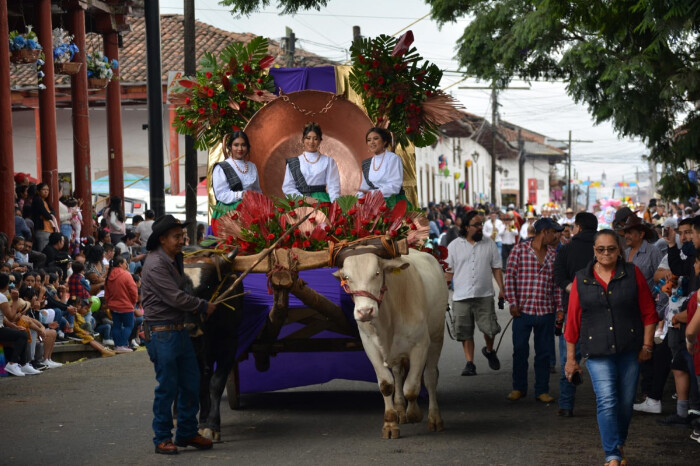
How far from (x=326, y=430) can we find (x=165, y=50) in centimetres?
3495

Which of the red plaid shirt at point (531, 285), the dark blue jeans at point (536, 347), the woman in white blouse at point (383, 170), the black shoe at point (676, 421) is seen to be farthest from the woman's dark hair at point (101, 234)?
the black shoe at point (676, 421)

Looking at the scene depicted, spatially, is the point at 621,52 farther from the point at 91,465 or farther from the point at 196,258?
the point at 91,465

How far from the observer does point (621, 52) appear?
46.6 feet

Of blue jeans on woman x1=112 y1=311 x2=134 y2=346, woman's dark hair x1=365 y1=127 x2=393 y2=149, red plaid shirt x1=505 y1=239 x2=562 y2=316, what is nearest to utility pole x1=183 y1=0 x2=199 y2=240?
blue jeans on woman x1=112 y1=311 x2=134 y2=346

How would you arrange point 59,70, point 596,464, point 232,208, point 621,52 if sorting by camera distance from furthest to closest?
1. point 59,70
2. point 621,52
3. point 232,208
4. point 596,464

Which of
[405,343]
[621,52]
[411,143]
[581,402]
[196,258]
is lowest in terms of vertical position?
[581,402]

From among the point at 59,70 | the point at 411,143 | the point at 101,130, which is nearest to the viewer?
the point at 411,143

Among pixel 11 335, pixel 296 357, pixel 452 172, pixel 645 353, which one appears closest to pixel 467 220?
pixel 296 357

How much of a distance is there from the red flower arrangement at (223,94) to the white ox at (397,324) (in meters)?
3.18

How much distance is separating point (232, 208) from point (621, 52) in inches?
233

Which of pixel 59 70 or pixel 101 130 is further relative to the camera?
pixel 101 130

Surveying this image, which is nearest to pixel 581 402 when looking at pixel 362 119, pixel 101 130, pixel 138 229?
pixel 362 119

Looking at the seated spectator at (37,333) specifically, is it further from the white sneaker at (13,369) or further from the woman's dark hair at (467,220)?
the woman's dark hair at (467,220)

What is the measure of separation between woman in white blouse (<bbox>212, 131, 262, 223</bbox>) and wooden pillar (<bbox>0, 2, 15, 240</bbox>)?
25.2 feet
